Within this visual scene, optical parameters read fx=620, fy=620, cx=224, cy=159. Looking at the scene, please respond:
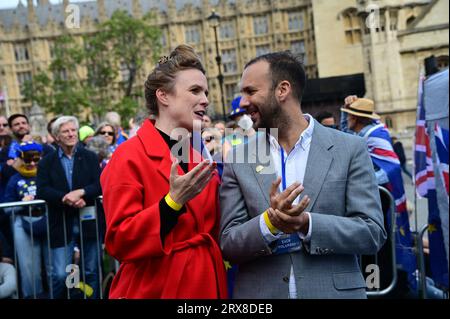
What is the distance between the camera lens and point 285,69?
117 inches

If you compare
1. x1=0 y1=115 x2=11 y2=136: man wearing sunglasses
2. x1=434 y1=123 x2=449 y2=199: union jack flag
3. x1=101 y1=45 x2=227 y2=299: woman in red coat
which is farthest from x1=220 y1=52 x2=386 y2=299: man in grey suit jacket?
x1=0 y1=115 x2=11 y2=136: man wearing sunglasses

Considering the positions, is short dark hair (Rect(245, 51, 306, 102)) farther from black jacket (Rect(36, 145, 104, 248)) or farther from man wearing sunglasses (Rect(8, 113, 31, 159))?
man wearing sunglasses (Rect(8, 113, 31, 159))

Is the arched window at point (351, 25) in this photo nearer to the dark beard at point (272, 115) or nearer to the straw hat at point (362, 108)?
the straw hat at point (362, 108)

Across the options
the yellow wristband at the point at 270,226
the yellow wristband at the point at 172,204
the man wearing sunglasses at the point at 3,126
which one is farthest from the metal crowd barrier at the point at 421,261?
the man wearing sunglasses at the point at 3,126

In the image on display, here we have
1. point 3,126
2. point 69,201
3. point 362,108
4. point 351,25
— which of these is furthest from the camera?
point 351,25

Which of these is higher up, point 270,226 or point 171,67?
point 171,67

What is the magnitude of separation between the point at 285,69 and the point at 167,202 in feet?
2.84

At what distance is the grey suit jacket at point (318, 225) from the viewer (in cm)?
275

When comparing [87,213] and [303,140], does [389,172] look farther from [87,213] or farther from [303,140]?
[303,140]

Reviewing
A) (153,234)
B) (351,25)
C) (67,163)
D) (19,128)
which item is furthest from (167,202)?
(351,25)

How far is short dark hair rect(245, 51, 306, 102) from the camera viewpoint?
9.64 feet

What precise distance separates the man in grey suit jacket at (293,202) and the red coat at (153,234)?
10 centimetres

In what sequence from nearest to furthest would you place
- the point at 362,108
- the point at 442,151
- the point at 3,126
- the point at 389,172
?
the point at 442,151 → the point at 389,172 → the point at 362,108 → the point at 3,126
